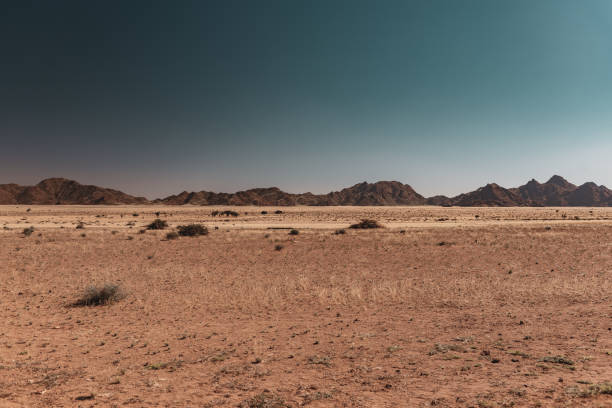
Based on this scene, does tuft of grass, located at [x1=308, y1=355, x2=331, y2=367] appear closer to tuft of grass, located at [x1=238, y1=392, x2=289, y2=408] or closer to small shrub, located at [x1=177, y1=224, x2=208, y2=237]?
tuft of grass, located at [x1=238, y1=392, x2=289, y2=408]

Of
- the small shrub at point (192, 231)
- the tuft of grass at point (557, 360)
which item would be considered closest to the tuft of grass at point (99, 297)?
Answer: the tuft of grass at point (557, 360)

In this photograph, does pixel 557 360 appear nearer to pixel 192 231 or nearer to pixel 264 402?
pixel 264 402

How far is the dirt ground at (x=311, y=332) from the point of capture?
6207 millimetres

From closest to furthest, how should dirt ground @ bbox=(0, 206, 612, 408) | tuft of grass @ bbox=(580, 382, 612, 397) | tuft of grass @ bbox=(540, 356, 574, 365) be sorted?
tuft of grass @ bbox=(580, 382, 612, 397) → dirt ground @ bbox=(0, 206, 612, 408) → tuft of grass @ bbox=(540, 356, 574, 365)

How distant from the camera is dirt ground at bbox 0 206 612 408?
6207 mm

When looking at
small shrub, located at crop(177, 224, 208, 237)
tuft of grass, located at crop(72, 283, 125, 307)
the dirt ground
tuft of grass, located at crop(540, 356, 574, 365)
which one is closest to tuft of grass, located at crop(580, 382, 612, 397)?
the dirt ground

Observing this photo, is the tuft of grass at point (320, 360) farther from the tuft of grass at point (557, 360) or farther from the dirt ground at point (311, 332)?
the tuft of grass at point (557, 360)

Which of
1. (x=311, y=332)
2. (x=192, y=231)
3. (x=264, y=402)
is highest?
(x=192, y=231)

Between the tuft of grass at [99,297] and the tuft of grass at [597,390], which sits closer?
the tuft of grass at [597,390]

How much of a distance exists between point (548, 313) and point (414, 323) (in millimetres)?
4337

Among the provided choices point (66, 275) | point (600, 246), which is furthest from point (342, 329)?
point (600, 246)

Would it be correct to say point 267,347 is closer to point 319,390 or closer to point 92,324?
point 319,390

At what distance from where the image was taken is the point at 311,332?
975 centimetres

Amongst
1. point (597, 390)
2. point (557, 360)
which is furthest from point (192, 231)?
point (597, 390)
